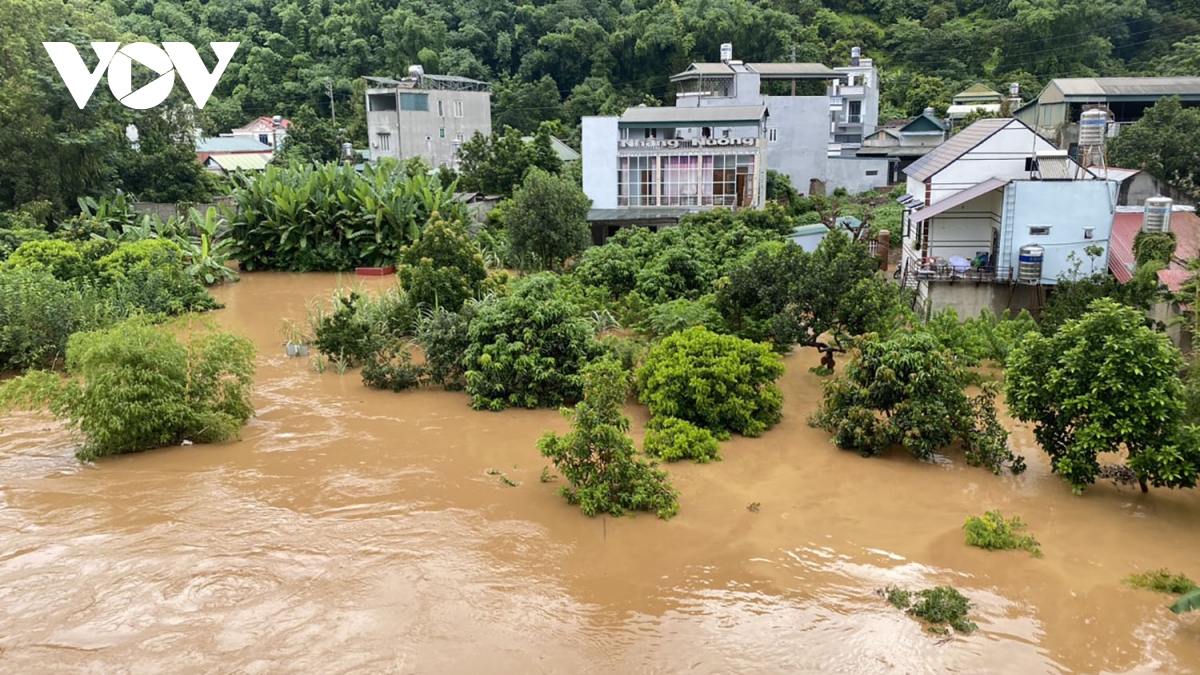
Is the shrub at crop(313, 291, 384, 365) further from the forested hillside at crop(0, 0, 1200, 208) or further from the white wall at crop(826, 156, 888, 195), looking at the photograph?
the forested hillside at crop(0, 0, 1200, 208)

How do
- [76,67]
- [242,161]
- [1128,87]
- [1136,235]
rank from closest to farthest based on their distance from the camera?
1. [1136,235]
2. [76,67]
3. [1128,87]
4. [242,161]

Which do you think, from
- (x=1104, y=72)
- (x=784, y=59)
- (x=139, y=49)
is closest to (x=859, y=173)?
(x=784, y=59)

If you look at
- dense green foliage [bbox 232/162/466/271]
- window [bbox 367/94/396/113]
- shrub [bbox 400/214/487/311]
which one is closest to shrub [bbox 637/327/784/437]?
shrub [bbox 400/214/487/311]

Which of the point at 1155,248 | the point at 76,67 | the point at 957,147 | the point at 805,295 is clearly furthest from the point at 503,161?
the point at 1155,248

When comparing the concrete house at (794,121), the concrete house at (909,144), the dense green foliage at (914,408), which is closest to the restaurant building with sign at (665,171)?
the concrete house at (794,121)

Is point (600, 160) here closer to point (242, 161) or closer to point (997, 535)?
point (997, 535)

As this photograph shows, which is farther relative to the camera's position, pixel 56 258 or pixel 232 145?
pixel 232 145

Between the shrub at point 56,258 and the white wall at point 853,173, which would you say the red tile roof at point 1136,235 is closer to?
the white wall at point 853,173
